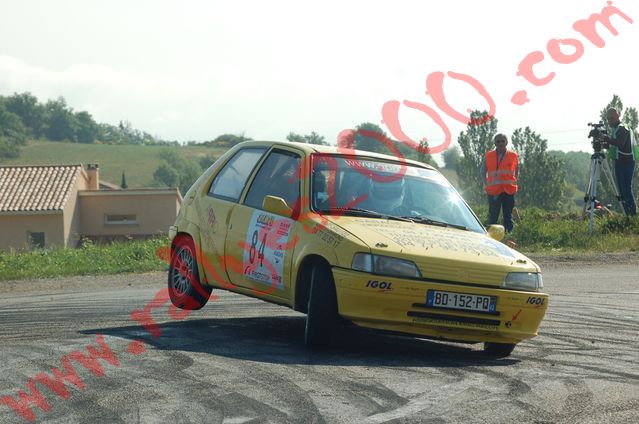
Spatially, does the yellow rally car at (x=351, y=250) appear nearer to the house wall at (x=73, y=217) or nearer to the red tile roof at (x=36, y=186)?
the house wall at (x=73, y=217)

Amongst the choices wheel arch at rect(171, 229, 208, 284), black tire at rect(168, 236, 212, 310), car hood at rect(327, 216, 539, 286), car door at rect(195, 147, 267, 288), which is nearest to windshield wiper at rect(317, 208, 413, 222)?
car hood at rect(327, 216, 539, 286)

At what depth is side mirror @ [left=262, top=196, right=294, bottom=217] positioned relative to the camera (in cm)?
877

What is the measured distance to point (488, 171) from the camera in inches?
810

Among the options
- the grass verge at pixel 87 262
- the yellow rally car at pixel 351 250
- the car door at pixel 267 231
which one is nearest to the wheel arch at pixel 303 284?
the yellow rally car at pixel 351 250

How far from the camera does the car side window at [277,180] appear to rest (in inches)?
362

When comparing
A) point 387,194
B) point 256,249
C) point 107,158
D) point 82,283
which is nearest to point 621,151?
point 82,283

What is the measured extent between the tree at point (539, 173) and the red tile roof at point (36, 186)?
44554mm

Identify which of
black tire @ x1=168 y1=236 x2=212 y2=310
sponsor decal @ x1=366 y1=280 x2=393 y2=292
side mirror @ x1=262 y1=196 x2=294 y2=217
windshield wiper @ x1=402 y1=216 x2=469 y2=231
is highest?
side mirror @ x1=262 y1=196 x2=294 y2=217

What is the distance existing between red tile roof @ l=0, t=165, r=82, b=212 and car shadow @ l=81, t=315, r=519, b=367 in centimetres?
6794

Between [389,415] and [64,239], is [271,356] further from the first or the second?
[64,239]

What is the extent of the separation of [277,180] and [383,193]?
3.03 ft

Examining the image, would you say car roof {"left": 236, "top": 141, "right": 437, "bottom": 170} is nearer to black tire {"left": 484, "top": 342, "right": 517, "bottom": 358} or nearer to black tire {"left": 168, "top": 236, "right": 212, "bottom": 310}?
black tire {"left": 168, "top": 236, "right": 212, "bottom": 310}

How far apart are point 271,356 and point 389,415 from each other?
80.0 inches

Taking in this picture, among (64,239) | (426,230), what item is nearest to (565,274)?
(426,230)
